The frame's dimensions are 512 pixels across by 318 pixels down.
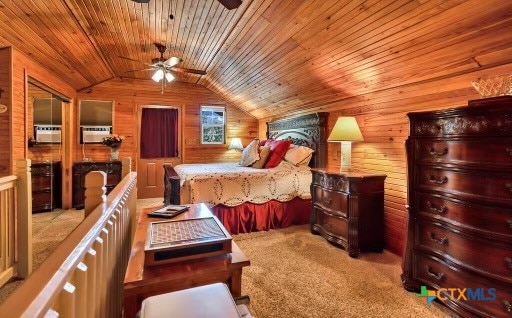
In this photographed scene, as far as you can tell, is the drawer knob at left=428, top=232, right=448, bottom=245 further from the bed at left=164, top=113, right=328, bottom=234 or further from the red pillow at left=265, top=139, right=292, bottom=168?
the red pillow at left=265, top=139, right=292, bottom=168

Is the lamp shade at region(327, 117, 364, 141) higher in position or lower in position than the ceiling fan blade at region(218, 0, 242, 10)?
lower

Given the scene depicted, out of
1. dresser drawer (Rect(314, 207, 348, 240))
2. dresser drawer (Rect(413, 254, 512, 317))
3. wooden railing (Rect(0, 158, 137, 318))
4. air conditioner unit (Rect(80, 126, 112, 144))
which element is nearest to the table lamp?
dresser drawer (Rect(314, 207, 348, 240))

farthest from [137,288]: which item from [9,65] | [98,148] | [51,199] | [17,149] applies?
[98,148]

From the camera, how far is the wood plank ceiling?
6.15 ft

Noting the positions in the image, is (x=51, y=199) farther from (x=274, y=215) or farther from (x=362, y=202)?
(x=362, y=202)

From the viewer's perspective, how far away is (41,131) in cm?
437

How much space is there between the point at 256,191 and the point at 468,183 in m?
2.24

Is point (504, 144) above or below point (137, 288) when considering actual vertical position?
above

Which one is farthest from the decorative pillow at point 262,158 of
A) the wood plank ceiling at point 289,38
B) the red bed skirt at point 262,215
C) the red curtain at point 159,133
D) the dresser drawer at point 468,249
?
the red curtain at point 159,133

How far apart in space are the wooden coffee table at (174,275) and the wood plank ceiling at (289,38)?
2029mm

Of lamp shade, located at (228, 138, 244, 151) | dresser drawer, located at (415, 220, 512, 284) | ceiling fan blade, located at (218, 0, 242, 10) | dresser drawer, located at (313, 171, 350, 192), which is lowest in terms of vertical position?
dresser drawer, located at (415, 220, 512, 284)

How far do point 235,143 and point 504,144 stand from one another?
4.73 metres

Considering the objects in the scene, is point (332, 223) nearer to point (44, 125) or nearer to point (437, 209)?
point (437, 209)

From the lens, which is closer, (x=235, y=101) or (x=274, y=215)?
(x=274, y=215)
